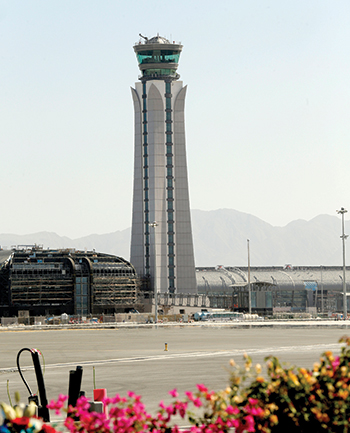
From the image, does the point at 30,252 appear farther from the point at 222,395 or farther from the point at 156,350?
the point at 222,395

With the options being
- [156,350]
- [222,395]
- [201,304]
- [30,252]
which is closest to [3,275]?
[30,252]

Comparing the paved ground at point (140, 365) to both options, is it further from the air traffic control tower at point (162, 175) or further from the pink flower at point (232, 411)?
the air traffic control tower at point (162, 175)

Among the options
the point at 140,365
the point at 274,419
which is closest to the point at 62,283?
the point at 140,365

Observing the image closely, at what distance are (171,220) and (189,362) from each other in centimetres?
13753

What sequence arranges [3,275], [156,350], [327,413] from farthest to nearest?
[3,275]
[156,350]
[327,413]

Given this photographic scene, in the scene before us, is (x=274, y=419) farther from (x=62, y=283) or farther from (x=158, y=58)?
(x=158, y=58)

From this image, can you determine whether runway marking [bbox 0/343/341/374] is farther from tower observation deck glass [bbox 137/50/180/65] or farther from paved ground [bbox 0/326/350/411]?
tower observation deck glass [bbox 137/50/180/65]

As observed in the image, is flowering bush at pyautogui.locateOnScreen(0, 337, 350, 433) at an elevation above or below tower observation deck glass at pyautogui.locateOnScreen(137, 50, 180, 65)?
below

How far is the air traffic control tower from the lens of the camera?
585 ft

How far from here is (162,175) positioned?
178500mm

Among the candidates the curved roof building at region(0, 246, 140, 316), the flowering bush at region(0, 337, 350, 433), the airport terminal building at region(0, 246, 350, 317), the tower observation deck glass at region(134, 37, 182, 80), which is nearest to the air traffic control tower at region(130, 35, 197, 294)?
the tower observation deck glass at region(134, 37, 182, 80)

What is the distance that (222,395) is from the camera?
36.3 feet

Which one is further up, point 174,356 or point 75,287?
point 75,287

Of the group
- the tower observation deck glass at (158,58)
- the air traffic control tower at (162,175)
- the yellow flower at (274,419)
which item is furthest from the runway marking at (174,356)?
the tower observation deck glass at (158,58)
